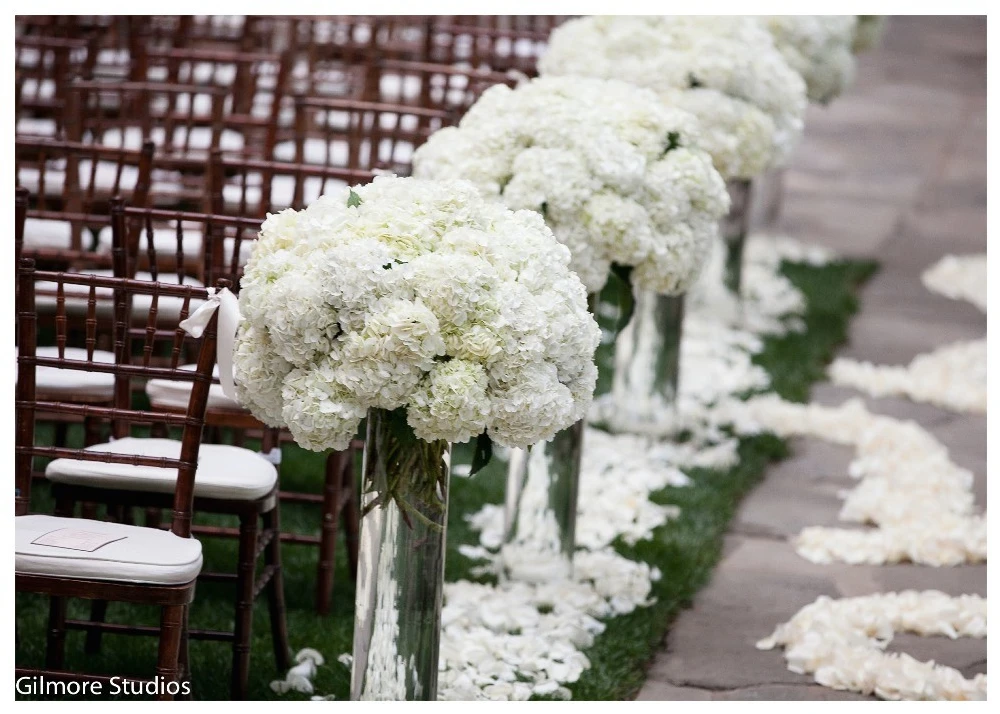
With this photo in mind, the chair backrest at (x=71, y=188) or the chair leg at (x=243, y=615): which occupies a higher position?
the chair backrest at (x=71, y=188)

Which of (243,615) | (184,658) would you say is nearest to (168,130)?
(243,615)

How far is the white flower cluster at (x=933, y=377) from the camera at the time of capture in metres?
6.79

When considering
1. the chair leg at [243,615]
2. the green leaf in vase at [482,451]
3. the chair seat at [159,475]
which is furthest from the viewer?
the chair leg at [243,615]

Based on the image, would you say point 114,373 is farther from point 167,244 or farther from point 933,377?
point 933,377

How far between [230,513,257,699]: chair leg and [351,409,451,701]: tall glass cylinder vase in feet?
1.86

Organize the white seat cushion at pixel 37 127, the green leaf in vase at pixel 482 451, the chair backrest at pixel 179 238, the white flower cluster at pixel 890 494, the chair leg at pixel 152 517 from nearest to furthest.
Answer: the green leaf in vase at pixel 482 451 < the chair backrest at pixel 179 238 < the chair leg at pixel 152 517 < the white flower cluster at pixel 890 494 < the white seat cushion at pixel 37 127

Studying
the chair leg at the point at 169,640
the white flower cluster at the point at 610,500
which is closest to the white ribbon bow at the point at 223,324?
the chair leg at the point at 169,640

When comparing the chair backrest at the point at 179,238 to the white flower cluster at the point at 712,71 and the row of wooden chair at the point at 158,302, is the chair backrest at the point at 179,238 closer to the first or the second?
the row of wooden chair at the point at 158,302

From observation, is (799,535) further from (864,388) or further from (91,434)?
(91,434)

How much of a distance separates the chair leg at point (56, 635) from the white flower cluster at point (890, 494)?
→ 267 cm

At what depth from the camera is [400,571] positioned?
9.95 feet

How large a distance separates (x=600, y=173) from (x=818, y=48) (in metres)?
3.40

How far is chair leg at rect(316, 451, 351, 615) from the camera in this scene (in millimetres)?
4184
